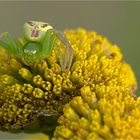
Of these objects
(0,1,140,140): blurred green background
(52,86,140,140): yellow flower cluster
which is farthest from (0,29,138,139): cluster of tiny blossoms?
(0,1,140,140): blurred green background

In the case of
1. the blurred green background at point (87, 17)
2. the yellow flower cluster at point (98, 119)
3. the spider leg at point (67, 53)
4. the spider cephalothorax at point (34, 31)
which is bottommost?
the yellow flower cluster at point (98, 119)

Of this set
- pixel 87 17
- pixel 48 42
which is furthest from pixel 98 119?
pixel 87 17

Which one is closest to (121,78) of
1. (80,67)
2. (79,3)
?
(80,67)

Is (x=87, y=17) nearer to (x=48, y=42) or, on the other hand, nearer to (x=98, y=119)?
(x=48, y=42)

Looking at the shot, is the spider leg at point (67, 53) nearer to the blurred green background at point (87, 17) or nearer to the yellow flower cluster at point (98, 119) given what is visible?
the yellow flower cluster at point (98, 119)

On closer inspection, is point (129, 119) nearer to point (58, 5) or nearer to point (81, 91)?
point (81, 91)

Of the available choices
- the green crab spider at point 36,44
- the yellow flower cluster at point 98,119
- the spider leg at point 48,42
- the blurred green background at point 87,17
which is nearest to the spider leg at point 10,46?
the green crab spider at point 36,44

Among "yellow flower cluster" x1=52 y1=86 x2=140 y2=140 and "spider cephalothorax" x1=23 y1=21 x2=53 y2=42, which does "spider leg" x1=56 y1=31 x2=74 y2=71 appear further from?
"yellow flower cluster" x1=52 y1=86 x2=140 y2=140
